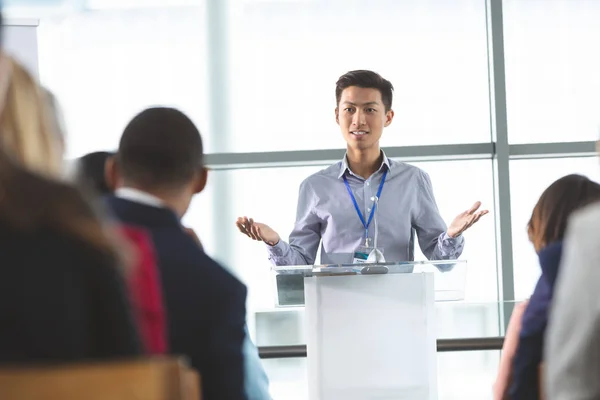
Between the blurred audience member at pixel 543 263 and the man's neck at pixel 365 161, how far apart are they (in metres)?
2.08

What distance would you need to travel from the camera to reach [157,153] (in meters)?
1.86

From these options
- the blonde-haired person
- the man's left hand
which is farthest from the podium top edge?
the blonde-haired person

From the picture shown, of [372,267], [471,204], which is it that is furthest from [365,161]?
[471,204]

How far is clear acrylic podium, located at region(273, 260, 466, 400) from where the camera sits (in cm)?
295

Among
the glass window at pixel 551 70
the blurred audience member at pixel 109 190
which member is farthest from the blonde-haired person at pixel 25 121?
the glass window at pixel 551 70

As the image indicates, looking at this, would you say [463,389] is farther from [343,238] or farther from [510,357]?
[510,357]

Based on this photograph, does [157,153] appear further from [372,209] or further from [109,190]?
[372,209]

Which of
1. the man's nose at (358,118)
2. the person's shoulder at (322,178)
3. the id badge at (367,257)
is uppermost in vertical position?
the man's nose at (358,118)

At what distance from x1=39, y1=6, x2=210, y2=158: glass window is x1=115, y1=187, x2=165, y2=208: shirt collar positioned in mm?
4966

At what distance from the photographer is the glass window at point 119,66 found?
267 inches

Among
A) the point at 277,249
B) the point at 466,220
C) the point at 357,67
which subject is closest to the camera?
the point at 466,220

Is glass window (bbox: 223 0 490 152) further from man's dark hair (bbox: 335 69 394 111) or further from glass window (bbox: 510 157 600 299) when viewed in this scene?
man's dark hair (bbox: 335 69 394 111)

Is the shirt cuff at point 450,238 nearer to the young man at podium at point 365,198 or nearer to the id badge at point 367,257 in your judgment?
the young man at podium at point 365,198

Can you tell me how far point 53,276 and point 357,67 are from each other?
613 cm
